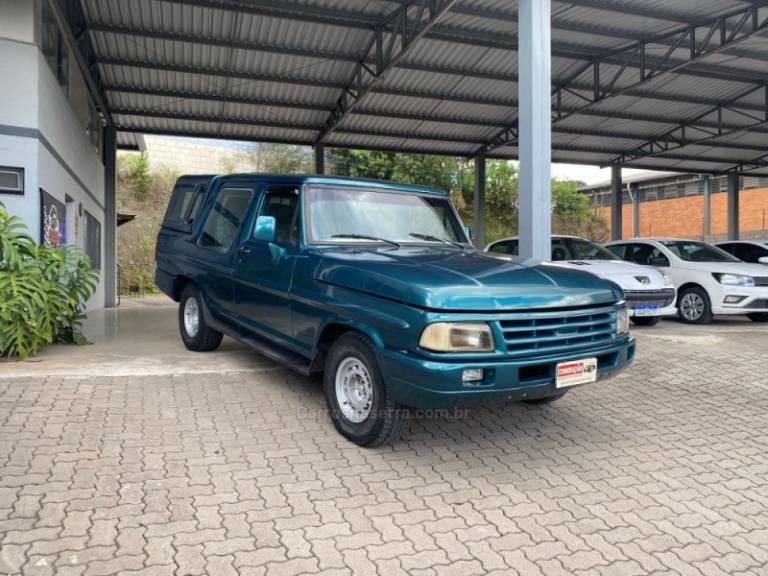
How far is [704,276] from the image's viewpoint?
9656 mm

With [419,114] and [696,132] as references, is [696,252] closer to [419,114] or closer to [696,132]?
[419,114]

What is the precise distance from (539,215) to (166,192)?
838 inches

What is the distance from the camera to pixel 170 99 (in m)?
13.6

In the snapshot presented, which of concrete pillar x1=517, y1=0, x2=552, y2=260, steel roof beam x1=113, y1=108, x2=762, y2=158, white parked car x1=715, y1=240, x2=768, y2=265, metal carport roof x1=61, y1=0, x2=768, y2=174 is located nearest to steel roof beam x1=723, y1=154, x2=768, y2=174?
metal carport roof x1=61, y1=0, x2=768, y2=174

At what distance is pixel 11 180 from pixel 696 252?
35.9ft

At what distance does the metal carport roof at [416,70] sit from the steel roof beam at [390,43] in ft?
0.12

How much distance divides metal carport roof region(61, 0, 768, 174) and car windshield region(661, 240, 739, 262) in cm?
398

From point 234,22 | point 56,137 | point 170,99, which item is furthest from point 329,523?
point 170,99

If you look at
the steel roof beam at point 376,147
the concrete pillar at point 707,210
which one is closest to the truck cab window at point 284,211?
the steel roof beam at point 376,147

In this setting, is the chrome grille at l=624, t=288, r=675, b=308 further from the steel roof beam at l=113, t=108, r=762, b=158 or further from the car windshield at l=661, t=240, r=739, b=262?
the steel roof beam at l=113, t=108, r=762, b=158

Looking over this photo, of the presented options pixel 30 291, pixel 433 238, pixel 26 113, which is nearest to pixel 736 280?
pixel 433 238

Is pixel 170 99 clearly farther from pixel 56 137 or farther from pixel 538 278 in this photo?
pixel 538 278

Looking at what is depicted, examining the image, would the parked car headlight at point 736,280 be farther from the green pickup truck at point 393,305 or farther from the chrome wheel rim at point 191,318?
the chrome wheel rim at point 191,318

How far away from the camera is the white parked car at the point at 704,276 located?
938 cm
